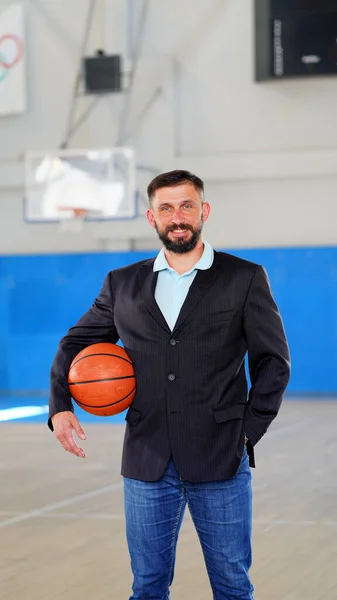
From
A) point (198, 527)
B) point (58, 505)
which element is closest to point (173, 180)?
point (198, 527)

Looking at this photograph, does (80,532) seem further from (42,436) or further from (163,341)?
(42,436)

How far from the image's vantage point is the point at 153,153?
42.2ft

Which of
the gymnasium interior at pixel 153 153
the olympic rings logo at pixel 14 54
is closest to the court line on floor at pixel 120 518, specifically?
the gymnasium interior at pixel 153 153

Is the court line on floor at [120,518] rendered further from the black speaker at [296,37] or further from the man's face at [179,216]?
the black speaker at [296,37]

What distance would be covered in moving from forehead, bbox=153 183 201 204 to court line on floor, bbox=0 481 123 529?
3.28 metres

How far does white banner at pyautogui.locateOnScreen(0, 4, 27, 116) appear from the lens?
526 inches

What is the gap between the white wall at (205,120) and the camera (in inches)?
485

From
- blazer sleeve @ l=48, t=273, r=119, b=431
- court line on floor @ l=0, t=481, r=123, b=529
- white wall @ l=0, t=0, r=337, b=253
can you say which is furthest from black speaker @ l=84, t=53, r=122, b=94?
blazer sleeve @ l=48, t=273, r=119, b=431

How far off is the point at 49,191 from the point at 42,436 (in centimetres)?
415

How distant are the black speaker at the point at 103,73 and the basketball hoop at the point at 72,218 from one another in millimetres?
1697

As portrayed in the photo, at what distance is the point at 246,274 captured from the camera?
2.97 meters

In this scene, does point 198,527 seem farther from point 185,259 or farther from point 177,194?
point 177,194

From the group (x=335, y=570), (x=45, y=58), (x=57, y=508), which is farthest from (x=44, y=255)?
(x=335, y=570)

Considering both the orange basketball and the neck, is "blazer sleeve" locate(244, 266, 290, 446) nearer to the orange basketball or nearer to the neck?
the neck
